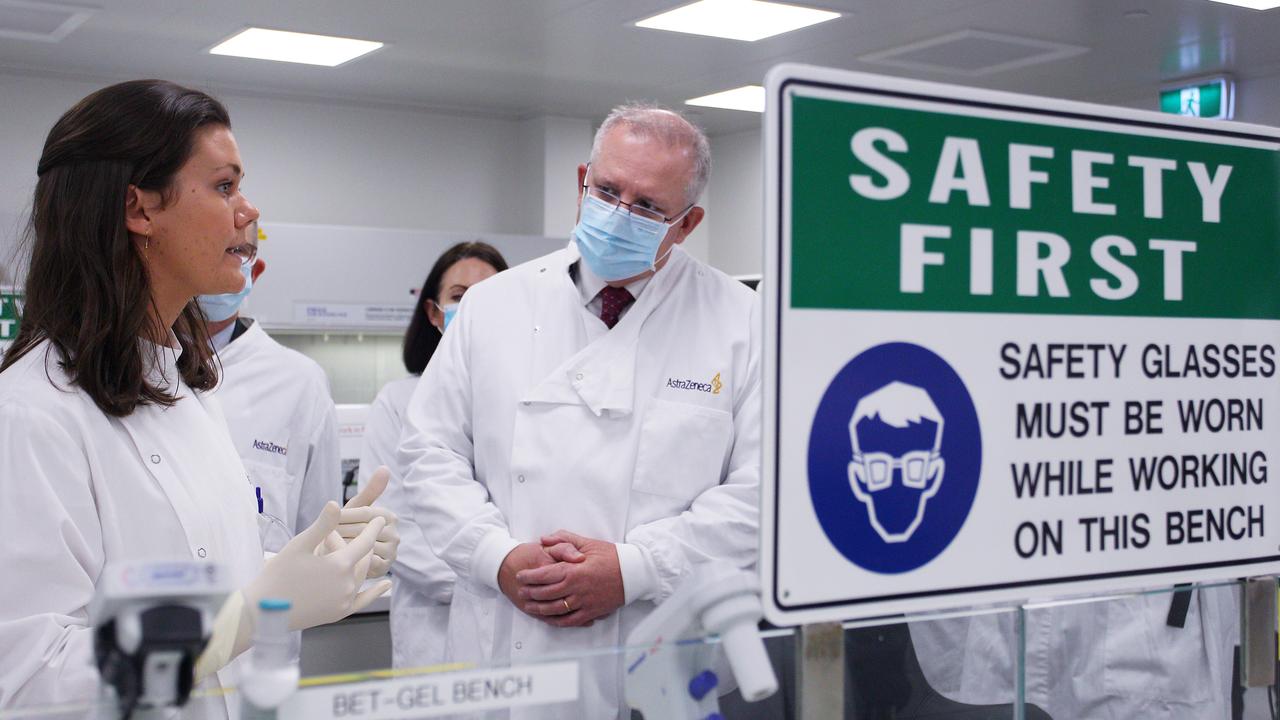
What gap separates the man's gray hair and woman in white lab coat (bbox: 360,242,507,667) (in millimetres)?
967

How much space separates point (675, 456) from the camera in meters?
1.77

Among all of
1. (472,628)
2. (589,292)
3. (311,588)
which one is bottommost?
(472,628)

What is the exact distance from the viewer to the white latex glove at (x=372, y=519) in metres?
1.22

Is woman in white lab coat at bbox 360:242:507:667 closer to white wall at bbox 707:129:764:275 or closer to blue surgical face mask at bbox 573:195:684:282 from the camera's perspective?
blue surgical face mask at bbox 573:195:684:282

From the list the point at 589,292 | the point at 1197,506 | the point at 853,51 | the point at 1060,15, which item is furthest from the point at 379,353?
the point at 1197,506

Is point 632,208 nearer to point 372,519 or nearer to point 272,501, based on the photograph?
point 372,519

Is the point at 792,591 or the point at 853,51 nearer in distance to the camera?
the point at 792,591

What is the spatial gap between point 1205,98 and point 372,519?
5136 millimetres

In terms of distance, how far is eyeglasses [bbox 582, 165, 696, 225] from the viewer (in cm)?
183

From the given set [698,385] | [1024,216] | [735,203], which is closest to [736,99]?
[735,203]

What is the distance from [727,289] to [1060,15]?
9.53 feet

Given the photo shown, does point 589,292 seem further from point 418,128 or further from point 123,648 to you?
point 418,128

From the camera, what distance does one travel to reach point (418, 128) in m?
6.39

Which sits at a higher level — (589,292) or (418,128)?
(418,128)
